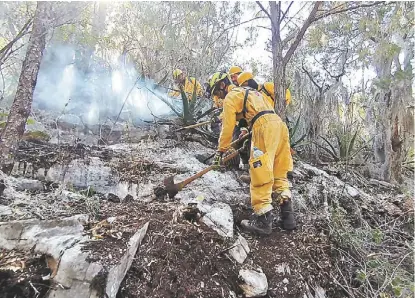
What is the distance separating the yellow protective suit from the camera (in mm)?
3281

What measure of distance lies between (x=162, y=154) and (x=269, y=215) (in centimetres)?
217

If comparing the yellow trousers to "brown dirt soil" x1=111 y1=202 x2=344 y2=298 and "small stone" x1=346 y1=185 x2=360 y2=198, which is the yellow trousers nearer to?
"brown dirt soil" x1=111 y1=202 x2=344 y2=298

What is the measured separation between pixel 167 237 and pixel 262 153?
129 centimetres

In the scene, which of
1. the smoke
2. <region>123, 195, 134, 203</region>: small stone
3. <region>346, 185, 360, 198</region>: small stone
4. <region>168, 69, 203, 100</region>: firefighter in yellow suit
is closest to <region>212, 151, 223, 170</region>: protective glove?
<region>123, 195, 134, 203</region>: small stone

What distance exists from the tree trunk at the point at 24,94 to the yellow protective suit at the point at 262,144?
6.59ft

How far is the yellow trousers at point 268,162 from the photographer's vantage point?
3.28 metres

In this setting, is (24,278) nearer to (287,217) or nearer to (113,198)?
(113,198)

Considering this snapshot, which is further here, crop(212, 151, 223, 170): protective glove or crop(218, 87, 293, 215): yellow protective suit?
crop(212, 151, 223, 170): protective glove

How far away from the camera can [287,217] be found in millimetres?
3482

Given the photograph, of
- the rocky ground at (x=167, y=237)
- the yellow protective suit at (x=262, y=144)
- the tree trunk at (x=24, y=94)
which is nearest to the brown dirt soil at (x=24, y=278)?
the rocky ground at (x=167, y=237)

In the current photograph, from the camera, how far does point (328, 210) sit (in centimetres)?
398

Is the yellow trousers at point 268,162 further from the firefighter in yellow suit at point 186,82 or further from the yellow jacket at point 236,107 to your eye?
the firefighter in yellow suit at point 186,82

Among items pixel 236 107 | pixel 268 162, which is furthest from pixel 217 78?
pixel 268 162

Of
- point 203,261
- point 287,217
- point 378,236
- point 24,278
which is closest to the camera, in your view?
point 24,278
